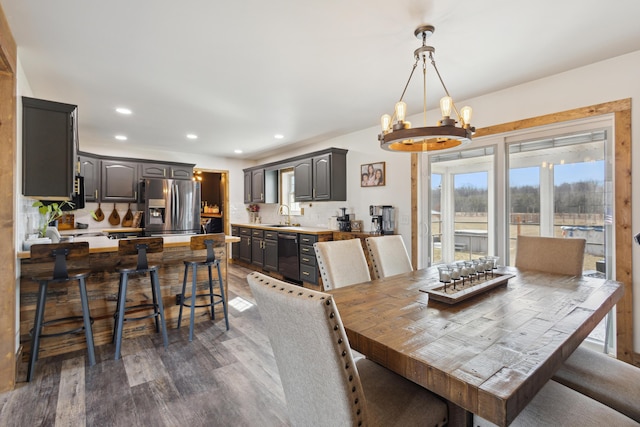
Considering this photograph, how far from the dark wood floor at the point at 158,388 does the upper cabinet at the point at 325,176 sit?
257 centimetres

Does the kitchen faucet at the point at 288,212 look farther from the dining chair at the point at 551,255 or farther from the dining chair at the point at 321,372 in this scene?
the dining chair at the point at 321,372

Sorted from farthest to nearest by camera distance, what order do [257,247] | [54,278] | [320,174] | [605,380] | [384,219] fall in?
[257,247] → [320,174] → [384,219] → [54,278] → [605,380]

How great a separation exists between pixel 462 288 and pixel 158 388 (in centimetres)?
212

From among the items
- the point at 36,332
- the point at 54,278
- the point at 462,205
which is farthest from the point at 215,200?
the point at 462,205

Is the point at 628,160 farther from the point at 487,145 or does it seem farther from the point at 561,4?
the point at 561,4

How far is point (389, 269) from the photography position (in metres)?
2.51

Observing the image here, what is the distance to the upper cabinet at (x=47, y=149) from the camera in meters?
2.44

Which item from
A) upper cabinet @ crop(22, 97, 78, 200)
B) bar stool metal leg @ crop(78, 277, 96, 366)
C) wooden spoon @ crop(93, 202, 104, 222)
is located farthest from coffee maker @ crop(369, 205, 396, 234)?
wooden spoon @ crop(93, 202, 104, 222)

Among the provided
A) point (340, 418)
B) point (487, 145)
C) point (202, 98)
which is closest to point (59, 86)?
point (202, 98)

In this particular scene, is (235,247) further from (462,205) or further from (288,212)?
(462,205)

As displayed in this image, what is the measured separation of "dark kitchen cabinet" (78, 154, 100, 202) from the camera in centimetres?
493

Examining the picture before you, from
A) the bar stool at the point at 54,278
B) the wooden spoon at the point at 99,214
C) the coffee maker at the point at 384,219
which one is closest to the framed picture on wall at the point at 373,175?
the coffee maker at the point at 384,219

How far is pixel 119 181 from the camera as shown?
534 centimetres

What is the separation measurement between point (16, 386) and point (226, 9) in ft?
9.62
